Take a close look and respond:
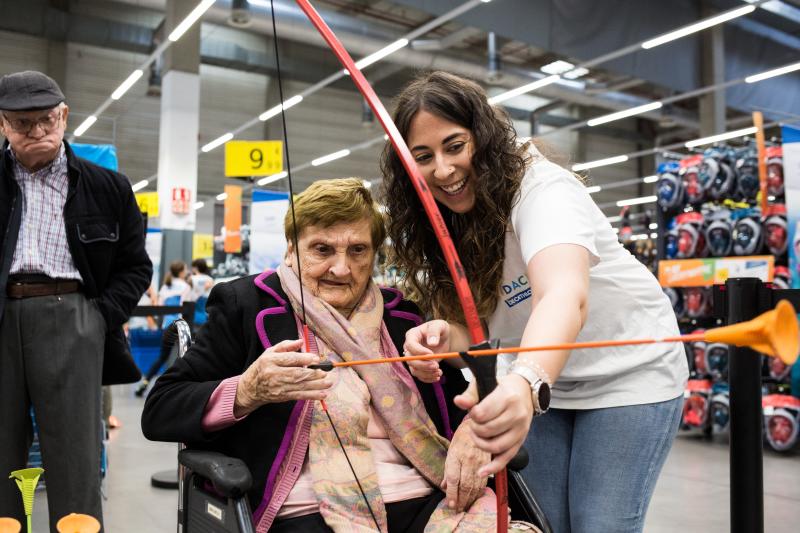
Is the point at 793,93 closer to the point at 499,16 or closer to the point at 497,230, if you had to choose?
the point at 499,16

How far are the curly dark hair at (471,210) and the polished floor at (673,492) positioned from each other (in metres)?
2.01

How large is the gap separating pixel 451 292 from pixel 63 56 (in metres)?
11.9

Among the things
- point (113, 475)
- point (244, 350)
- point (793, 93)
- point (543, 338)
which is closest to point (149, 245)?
point (113, 475)

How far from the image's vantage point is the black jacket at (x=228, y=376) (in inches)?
53.0

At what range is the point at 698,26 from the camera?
8250 mm

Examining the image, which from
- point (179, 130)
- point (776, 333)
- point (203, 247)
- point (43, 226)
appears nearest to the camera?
point (776, 333)

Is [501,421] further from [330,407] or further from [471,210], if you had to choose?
[330,407]

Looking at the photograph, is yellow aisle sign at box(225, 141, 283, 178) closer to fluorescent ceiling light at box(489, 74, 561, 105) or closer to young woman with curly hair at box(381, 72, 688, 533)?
fluorescent ceiling light at box(489, 74, 561, 105)

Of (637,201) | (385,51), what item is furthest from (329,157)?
(637,201)

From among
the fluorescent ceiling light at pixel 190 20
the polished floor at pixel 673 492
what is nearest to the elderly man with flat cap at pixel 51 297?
the polished floor at pixel 673 492

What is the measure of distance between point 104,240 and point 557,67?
29.1 feet

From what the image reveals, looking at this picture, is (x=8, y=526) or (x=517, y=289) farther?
(x=517, y=289)

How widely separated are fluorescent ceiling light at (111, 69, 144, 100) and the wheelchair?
1006 cm

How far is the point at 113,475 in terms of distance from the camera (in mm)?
3727
